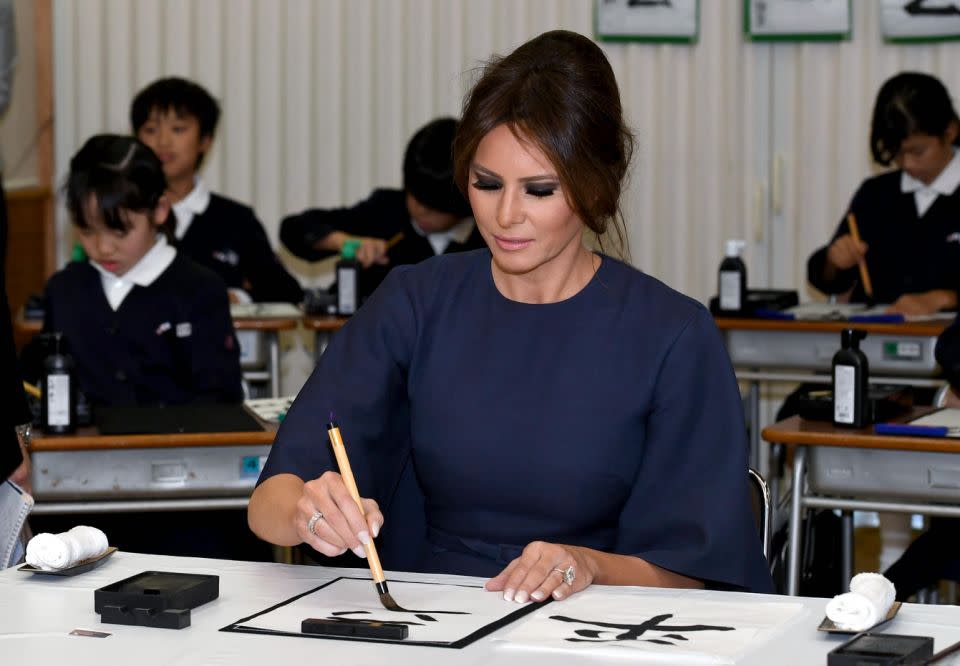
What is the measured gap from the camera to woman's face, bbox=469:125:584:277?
1.98 metres

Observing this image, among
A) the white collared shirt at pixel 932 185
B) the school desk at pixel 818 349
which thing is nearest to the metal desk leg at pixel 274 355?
the school desk at pixel 818 349

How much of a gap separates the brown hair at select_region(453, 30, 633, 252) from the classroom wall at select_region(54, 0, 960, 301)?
13.7 ft

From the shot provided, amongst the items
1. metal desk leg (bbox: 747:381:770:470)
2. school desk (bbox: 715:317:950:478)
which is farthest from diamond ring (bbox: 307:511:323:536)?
metal desk leg (bbox: 747:381:770:470)

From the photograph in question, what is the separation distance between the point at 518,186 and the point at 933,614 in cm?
74

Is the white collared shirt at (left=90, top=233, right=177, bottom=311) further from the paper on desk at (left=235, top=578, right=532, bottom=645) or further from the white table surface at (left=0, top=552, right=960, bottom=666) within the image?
the paper on desk at (left=235, top=578, right=532, bottom=645)

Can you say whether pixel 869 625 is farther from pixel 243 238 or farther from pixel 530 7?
pixel 530 7

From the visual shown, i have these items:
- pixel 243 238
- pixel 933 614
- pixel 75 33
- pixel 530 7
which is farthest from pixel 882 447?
pixel 75 33

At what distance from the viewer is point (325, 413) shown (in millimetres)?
2068

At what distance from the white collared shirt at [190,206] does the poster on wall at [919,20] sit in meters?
2.69

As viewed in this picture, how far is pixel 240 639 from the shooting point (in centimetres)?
154

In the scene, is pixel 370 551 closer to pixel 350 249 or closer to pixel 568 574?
pixel 568 574

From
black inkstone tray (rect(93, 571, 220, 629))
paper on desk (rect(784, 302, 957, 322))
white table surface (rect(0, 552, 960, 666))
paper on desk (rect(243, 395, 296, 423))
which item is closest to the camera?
white table surface (rect(0, 552, 960, 666))

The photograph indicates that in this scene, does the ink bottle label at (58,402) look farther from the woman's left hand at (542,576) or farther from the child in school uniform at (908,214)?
the child in school uniform at (908,214)

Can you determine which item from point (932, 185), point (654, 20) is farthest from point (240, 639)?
point (654, 20)
